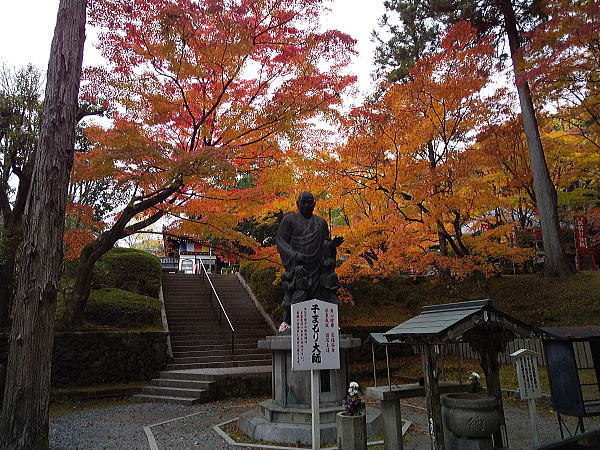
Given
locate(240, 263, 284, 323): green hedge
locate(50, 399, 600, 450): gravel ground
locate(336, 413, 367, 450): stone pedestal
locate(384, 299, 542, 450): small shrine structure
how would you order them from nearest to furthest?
1. locate(384, 299, 542, 450): small shrine structure
2. locate(336, 413, 367, 450): stone pedestal
3. locate(50, 399, 600, 450): gravel ground
4. locate(240, 263, 284, 323): green hedge

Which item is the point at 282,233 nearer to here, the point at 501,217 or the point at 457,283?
the point at 457,283

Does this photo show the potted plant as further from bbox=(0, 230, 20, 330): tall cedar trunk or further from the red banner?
the red banner

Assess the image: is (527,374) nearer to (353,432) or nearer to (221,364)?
(353,432)

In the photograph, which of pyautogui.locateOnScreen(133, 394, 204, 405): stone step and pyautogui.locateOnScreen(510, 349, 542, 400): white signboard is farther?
pyautogui.locateOnScreen(133, 394, 204, 405): stone step

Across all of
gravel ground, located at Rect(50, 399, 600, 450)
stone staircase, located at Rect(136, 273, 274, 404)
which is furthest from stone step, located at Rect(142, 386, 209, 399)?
gravel ground, located at Rect(50, 399, 600, 450)

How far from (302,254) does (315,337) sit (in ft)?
8.99

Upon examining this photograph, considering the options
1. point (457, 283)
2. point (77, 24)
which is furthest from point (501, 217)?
point (77, 24)

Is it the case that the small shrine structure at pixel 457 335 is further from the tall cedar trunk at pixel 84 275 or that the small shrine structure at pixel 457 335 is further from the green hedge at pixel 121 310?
the green hedge at pixel 121 310

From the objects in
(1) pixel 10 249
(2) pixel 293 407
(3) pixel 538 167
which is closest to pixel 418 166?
(3) pixel 538 167

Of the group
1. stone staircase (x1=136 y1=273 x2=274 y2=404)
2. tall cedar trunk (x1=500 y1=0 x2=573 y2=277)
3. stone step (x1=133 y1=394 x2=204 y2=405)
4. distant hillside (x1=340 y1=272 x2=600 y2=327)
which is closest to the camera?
stone step (x1=133 y1=394 x2=204 y2=405)

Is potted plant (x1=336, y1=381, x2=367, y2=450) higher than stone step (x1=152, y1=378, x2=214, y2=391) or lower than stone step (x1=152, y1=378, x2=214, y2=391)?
higher

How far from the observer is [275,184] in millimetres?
11547

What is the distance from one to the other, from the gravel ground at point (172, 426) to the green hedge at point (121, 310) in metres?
3.54

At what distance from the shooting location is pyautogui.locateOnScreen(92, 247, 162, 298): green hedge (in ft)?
50.0
